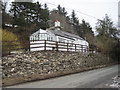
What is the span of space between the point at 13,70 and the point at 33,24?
68.1ft

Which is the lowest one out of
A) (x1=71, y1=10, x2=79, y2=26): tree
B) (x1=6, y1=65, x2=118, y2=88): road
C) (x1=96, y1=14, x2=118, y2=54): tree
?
(x1=6, y1=65, x2=118, y2=88): road

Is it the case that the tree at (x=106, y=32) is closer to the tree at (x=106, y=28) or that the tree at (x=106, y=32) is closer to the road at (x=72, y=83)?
the tree at (x=106, y=28)

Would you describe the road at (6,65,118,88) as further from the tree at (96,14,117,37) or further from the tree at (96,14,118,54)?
the tree at (96,14,117,37)

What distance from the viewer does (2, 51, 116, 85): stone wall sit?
9961 mm

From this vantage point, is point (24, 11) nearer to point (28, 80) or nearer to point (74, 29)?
point (28, 80)

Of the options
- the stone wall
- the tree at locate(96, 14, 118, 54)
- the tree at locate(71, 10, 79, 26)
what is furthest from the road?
the tree at locate(71, 10, 79, 26)

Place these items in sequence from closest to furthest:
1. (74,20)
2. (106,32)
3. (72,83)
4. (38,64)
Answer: (72,83) < (38,64) < (106,32) < (74,20)

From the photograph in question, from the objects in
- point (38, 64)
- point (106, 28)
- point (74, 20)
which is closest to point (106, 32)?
point (106, 28)

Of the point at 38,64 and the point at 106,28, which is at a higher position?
the point at 106,28

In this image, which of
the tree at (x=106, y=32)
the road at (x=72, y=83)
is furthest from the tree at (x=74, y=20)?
the road at (x=72, y=83)

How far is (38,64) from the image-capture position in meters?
11.6

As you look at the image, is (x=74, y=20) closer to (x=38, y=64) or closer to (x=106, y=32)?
(x=106, y=32)

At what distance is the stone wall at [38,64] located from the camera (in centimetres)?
996

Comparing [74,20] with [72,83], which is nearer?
[72,83]
